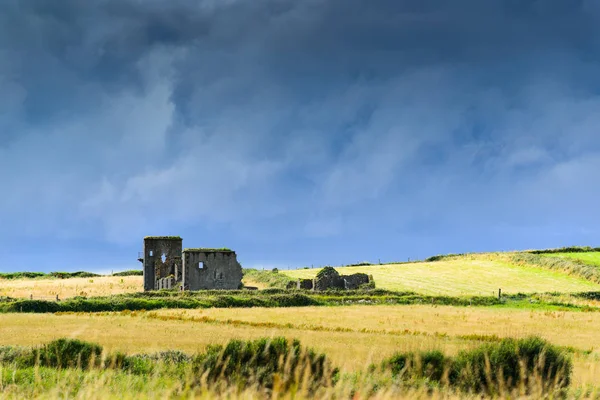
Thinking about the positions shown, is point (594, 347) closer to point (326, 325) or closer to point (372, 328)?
point (372, 328)

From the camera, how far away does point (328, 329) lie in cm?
3381

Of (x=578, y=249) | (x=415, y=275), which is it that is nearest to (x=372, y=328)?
(x=415, y=275)

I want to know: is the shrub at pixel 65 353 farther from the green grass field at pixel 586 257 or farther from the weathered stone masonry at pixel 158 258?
the green grass field at pixel 586 257

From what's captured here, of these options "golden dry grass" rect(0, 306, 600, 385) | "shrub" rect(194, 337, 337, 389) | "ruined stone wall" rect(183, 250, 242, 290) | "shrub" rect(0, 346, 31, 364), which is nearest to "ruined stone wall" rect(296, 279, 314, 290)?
"ruined stone wall" rect(183, 250, 242, 290)

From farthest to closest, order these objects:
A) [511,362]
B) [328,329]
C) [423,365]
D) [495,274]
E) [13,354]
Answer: [495,274], [328,329], [13,354], [423,365], [511,362]

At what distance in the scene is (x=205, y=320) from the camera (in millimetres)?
39188

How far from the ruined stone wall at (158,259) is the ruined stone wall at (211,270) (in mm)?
6457

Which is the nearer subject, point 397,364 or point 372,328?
point 397,364

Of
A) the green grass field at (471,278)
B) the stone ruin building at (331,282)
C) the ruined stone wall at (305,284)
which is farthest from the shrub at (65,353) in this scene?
the green grass field at (471,278)

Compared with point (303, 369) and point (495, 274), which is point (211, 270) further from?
point (303, 369)

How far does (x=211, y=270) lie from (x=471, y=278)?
33.1 m

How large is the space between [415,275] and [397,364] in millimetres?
69618

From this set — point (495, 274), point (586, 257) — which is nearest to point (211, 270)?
point (495, 274)

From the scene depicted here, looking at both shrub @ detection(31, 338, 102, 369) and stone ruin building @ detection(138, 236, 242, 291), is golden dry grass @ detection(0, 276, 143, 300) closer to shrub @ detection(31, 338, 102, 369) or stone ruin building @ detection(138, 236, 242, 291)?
stone ruin building @ detection(138, 236, 242, 291)
